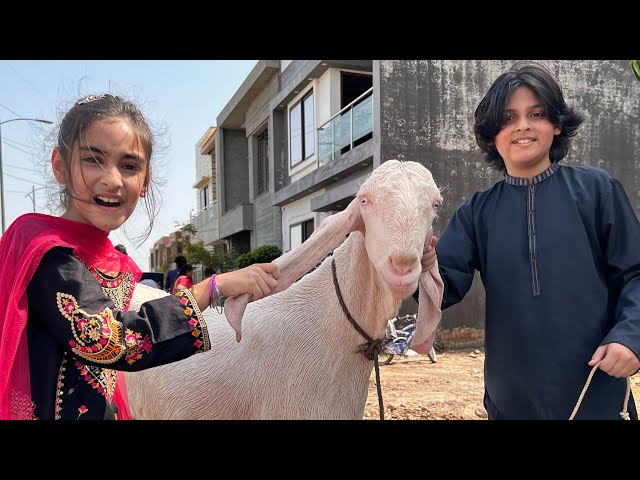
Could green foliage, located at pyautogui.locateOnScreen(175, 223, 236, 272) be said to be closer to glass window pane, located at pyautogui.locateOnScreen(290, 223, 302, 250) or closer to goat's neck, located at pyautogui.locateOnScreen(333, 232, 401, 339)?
glass window pane, located at pyautogui.locateOnScreen(290, 223, 302, 250)

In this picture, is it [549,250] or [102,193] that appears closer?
[102,193]

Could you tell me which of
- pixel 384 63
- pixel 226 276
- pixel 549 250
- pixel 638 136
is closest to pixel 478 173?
pixel 384 63

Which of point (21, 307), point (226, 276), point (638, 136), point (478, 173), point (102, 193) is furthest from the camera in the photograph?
point (638, 136)

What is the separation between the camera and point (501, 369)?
1.86 metres

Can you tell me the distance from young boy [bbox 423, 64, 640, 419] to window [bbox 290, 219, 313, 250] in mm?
9560

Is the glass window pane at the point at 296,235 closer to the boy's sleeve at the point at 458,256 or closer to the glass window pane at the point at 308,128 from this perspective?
the glass window pane at the point at 308,128

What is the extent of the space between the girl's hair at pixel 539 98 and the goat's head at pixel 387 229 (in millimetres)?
484

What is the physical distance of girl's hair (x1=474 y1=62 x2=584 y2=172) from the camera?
1800 mm

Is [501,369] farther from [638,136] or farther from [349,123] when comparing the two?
[638,136]

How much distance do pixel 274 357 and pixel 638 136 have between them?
33.7ft

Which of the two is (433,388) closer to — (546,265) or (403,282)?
(546,265)

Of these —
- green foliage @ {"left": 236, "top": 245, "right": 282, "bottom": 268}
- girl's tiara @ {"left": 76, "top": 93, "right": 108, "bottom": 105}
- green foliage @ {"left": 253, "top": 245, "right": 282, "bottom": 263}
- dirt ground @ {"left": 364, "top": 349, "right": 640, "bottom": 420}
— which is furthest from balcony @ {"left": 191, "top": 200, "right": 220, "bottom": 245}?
girl's tiara @ {"left": 76, "top": 93, "right": 108, "bottom": 105}

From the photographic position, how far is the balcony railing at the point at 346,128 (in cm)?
842

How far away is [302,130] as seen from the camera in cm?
1221
